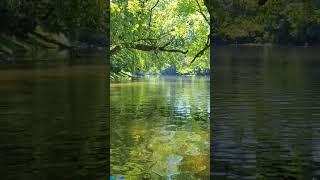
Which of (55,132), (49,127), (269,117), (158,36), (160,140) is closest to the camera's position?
(160,140)

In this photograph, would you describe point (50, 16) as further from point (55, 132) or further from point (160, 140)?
point (160, 140)

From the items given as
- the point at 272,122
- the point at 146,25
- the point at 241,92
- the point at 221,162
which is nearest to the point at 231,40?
the point at 146,25

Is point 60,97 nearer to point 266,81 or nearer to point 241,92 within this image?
point 241,92

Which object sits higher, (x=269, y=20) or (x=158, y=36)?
(x=269, y=20)

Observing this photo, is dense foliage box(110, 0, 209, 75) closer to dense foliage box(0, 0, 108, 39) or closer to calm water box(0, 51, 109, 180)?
dense foliage box(0, 0, 108, 39)

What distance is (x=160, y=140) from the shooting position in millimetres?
9133

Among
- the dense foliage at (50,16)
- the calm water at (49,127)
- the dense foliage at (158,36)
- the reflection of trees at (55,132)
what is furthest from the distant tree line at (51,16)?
the reflection of trees at (55,132)

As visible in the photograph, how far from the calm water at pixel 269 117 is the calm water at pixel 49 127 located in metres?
1.62

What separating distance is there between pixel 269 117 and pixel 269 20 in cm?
1242

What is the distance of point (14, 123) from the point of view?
10344 mm

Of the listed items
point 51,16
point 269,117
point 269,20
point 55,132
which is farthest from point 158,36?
point 55,132

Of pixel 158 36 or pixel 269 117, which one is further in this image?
pixel 158 36

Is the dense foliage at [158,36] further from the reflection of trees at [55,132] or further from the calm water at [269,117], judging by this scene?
the reflection of trees at [55,132]

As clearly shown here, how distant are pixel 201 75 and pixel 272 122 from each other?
20279 millimetres
